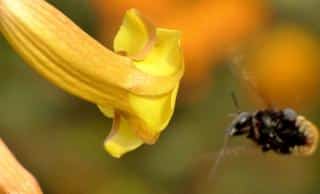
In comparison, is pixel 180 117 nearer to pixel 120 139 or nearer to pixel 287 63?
pixel 287 63

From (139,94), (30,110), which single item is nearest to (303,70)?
(30,110)

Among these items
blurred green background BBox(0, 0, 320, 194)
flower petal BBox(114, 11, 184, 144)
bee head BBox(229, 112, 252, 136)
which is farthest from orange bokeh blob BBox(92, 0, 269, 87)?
flower petal BBox(114, 11, 184, 144)

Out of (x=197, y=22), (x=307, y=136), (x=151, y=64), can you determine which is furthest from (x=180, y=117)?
(x=151, y=64)

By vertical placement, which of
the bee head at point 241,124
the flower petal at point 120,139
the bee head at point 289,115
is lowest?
the bee head at point 241,124

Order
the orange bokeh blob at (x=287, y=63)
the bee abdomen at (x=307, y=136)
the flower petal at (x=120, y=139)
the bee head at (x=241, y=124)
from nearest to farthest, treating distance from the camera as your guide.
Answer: the flower petal at (x=120, y=139) < the bee abdomen at (x=307, y=136) < the bee head at (x=241, y=124) < the orange bokeh blob at (x=287, y=63)

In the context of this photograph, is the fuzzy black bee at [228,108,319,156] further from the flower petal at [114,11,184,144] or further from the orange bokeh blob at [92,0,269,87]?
the orange bokeh blob at [92,0,269,87]

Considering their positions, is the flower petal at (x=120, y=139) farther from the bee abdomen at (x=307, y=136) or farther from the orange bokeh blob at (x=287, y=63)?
the orange bokeh blob at (x=287, y=63)

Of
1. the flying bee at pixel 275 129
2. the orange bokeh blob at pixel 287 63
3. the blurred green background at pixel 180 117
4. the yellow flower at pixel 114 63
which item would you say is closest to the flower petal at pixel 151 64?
the yellow flower at pixel 114 63
